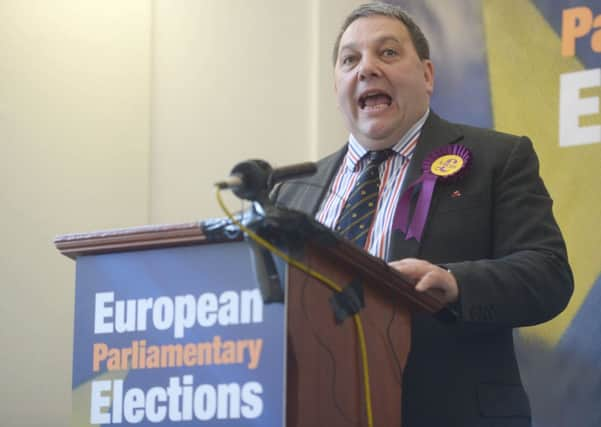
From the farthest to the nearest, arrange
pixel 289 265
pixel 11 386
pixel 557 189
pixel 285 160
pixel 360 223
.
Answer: pixel 285 160 < pixel 11 386 < pixel 557 189 < pixel 360 223 < pixel 289 265

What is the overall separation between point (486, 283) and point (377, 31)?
89 cm

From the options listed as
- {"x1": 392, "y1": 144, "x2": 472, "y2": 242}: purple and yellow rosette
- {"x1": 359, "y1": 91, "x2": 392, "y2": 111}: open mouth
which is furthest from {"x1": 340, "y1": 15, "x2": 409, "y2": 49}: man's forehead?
{"x1": 392, "y1": 144, "x2": 472, "y2": 242}: purple and yellow rosette

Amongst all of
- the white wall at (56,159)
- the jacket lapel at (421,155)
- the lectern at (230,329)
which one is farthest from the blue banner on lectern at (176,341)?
the white wall at (56,159)

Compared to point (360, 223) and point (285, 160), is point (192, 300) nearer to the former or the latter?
point (360, 223)

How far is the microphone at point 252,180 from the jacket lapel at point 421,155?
66 centimetres

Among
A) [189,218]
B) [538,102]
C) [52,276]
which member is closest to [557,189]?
[538,102]

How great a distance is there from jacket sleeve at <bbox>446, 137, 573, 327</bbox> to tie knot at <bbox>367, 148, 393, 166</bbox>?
32 cm

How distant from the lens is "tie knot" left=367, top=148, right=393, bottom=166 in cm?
249

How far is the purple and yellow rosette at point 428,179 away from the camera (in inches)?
87.2

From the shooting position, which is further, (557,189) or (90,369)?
(557,189)

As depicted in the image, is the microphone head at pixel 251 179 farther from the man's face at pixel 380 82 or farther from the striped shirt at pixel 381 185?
the man's face at pixel 380 82

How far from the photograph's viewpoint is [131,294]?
1.74m

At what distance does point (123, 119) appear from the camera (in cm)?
399

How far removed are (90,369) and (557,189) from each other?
196 cm
